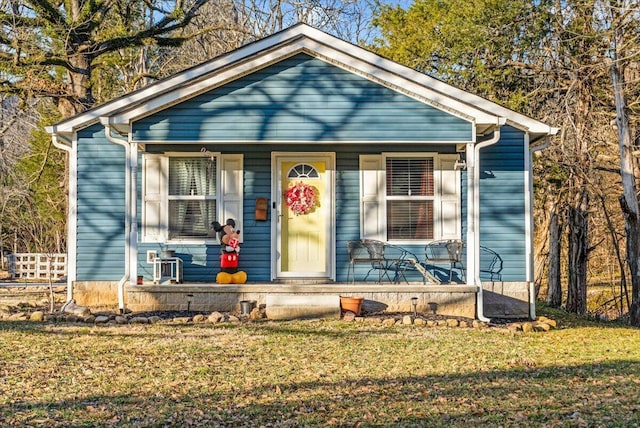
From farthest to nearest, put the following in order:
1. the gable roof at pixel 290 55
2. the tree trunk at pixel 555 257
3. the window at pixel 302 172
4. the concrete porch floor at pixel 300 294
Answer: the tree trunk at pixel 555 257 → the window at pixel 302 172 → the concrete porch floor at pixel 300 294 → the gable roof at pixel 290 55

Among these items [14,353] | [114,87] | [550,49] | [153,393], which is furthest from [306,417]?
[114,87]

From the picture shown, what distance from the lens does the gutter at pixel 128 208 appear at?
34.7 ft

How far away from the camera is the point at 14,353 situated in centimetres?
768

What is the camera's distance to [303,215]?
12.0 meters

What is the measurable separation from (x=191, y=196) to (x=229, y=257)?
1354 mm

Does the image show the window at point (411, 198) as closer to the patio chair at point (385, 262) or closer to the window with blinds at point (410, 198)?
the window with blinds at point (410, 198)

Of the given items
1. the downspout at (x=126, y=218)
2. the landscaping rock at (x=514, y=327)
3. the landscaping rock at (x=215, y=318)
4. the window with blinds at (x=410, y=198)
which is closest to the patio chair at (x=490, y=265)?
the window with blinds at (x=410, y=198)

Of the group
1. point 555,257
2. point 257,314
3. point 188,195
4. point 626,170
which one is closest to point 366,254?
point 257,314

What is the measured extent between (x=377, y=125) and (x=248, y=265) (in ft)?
11.0

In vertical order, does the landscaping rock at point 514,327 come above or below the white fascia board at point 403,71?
below

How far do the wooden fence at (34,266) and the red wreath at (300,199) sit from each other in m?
10.5

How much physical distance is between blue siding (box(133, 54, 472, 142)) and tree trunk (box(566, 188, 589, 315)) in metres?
5.72

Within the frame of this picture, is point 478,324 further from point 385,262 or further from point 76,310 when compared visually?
point 76,310

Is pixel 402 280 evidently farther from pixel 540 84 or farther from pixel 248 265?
pixel 540 84
